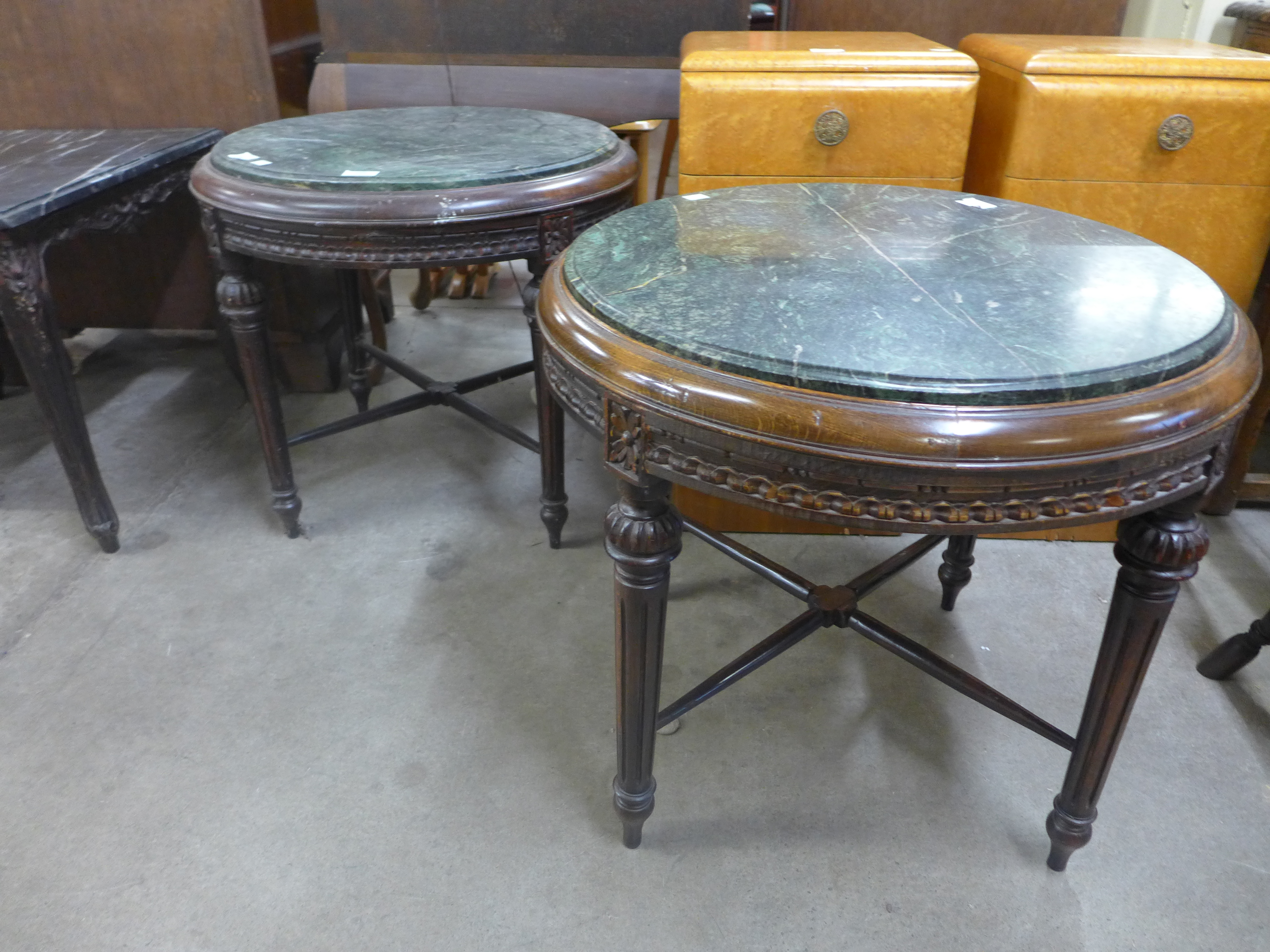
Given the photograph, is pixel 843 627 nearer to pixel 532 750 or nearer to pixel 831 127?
pixel 532 750

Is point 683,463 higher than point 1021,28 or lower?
lower

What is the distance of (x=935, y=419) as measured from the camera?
73 cm

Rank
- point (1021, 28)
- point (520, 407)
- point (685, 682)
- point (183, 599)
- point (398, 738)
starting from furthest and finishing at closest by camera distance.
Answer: point (520, 407)
point (1021, 28)
point (183, 599)
point (685, 682)
point (398, 738)

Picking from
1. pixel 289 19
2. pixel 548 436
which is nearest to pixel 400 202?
pixel 548 436

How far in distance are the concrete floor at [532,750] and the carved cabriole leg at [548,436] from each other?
0.32 ft

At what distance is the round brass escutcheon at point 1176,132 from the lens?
145cm

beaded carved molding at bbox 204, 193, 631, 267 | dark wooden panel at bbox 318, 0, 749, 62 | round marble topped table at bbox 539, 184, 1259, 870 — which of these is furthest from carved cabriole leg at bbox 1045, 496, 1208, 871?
dark wooden panel at bbox 318, 0, 749, 62

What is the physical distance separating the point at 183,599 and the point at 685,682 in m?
0.98

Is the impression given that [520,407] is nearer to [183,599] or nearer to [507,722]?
[183,599]

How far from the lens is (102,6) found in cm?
199

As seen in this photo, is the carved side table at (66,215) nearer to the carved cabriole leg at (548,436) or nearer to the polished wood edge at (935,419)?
the carved cabriole leg at (548,436)

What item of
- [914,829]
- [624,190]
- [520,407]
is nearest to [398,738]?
[914,829]

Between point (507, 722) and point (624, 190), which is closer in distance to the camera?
point (507, 722)

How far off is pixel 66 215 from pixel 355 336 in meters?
0.74
